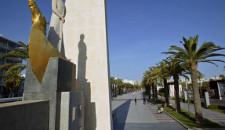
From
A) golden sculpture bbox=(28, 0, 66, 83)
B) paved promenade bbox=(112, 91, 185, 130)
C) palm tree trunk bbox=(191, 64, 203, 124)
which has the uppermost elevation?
golden sculpture bbox=(28, 0, 66, 83)

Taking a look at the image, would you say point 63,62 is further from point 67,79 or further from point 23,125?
point 23,125

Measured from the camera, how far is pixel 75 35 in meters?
6.64

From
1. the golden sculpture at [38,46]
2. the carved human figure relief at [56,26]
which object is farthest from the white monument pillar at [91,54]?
the golden sculpture at [38,46]

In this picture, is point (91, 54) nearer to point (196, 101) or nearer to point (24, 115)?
point (24, 115)

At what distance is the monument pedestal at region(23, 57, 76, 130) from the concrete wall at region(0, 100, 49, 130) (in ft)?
0.53

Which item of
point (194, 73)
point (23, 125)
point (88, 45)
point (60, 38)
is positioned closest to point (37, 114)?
point (23, 125)

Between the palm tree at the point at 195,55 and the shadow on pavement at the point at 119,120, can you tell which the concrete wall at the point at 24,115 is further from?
the palm tree at the point at 195,55

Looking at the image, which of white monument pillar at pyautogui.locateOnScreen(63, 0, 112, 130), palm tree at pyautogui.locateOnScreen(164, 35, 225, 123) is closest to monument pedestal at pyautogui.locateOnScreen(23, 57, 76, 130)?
white monument pillar at pyautogui.locateOnScreen(63, 0, 112, 130)

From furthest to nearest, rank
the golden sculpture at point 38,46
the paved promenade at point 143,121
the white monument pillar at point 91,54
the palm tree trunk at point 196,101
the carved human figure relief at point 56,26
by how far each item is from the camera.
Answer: the palm tree trunk at point 196,101 → the paved promenade at point 143,121 → the white monument pillar at point 91,54 → the carved human figure relief at point 56,26 → the golden sculpture at point 38,46

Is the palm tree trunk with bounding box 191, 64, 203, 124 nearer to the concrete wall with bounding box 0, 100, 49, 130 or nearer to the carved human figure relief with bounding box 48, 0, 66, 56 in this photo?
the carved human figure relief with bounding box 48, 0, 66, 56

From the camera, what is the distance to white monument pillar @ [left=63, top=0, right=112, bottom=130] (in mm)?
5805

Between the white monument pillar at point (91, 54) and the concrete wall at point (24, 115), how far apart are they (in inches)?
113

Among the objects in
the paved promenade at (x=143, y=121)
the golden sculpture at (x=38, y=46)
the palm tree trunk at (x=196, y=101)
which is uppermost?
the golden sculpture at (x=38, y=46)

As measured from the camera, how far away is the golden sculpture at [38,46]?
3464mm
